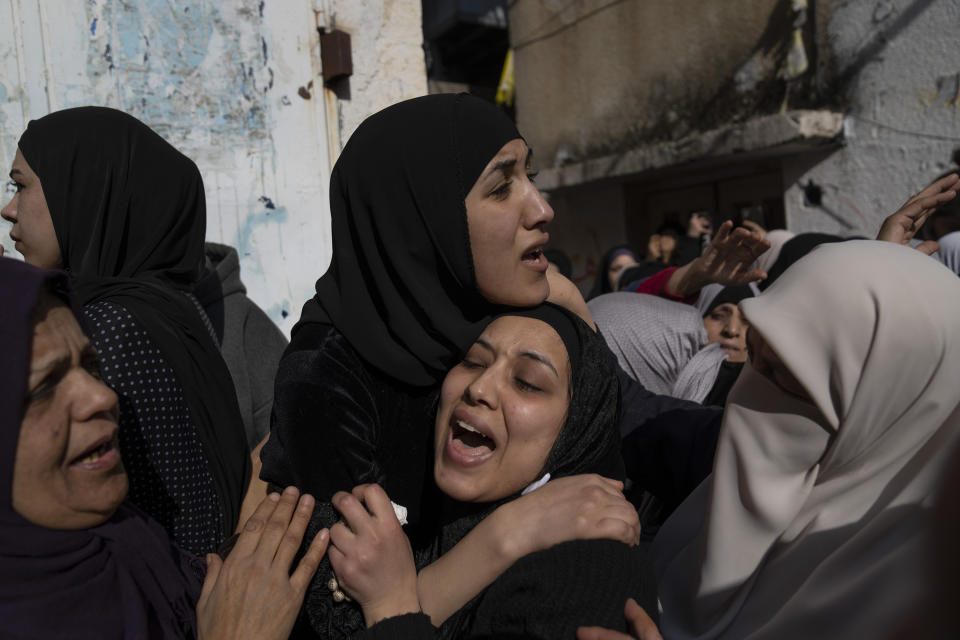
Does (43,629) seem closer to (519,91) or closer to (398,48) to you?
(398,48)

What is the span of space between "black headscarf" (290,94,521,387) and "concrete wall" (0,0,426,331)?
2.16 meters

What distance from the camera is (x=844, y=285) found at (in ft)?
5.06

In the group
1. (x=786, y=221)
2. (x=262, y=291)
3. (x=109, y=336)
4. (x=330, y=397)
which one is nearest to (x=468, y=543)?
(x=330, y=397)

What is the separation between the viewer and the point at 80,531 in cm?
119

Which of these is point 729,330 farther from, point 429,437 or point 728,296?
point 429,437

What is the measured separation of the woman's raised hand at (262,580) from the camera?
48.3 inches

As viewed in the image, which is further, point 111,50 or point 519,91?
point 519,91

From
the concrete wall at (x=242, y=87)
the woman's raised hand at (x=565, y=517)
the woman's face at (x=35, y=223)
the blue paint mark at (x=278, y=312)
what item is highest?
the concrete wall at (x=242, y=87)

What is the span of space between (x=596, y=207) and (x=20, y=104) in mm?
7368

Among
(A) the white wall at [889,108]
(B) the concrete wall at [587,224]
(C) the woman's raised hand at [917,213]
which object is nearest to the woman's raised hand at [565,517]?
(C) the woman's raised hand at [917,213]

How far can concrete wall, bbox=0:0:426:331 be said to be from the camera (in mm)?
3172

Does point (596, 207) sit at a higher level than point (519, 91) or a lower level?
lower

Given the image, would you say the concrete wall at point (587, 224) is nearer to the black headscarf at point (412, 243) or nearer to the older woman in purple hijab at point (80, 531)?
the black headscarf at point (412, 243)

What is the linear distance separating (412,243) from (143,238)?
87 cm
